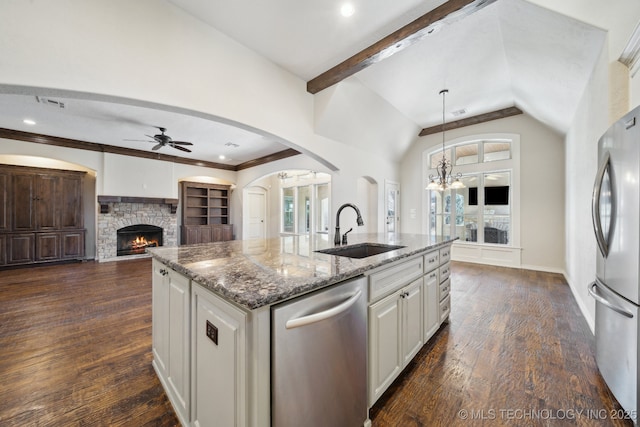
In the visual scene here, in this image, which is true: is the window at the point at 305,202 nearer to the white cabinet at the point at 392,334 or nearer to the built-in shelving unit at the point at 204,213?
the built-in shelving unit at the point at 204,213

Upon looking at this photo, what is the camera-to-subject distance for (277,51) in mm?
3176

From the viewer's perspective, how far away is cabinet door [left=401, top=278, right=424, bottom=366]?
178 cm

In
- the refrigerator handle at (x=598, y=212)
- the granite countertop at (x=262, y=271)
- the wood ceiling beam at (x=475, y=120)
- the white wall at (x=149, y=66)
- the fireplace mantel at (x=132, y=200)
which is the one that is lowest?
the granite countertop at (x=262, y=271)

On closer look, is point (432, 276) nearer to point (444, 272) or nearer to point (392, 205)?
point (444, 272)

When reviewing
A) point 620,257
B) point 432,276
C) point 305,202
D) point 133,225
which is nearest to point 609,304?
point 620,257

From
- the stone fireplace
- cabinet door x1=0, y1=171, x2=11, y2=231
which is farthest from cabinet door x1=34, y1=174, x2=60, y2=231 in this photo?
the stone fireplace

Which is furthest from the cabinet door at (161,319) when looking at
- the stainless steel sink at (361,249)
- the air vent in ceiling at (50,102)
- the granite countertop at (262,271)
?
the air vent in ceiling at (50,102)

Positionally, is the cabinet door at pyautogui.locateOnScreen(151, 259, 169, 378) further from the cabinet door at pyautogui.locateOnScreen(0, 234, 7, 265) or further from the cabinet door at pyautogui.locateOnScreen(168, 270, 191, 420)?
the cabinet door at pyautogui.locateOnScreen(0, 234, 7, 265)

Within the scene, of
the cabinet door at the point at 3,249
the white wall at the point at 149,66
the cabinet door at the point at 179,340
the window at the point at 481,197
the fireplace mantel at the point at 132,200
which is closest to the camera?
the cabinet door at the point at 179,340

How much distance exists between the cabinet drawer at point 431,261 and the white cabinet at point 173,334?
6.02ft

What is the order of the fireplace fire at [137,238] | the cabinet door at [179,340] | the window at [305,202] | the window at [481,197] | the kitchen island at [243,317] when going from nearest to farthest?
the kitchen island at [243,317] < the cabinet door at [179,340] < the window at [481,197] < the fireplace fire at [137,238] < the window at [305,202]

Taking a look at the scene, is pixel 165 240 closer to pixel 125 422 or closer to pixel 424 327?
pixel 125 422

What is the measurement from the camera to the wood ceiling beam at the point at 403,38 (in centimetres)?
234

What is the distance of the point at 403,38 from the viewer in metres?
2.72
